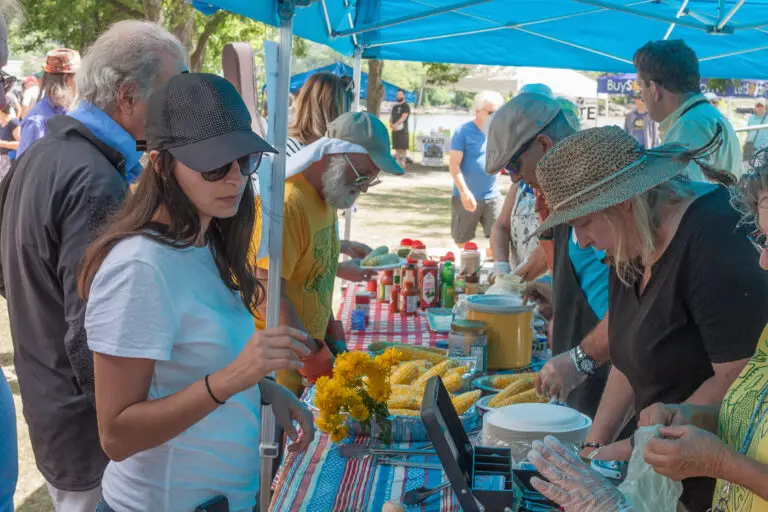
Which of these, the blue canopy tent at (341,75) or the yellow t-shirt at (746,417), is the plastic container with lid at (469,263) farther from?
the yellow t-shirt at (746,417)

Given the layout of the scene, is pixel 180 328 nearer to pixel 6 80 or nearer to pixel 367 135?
pixel 6 80

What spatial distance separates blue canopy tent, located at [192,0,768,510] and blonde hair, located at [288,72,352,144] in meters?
0.33

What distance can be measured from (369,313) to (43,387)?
2140 millimetres

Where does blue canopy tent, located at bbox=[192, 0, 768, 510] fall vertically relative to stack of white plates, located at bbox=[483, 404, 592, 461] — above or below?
above

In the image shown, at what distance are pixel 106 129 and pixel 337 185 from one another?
1.12m

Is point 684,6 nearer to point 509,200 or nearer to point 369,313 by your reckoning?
point 509,200

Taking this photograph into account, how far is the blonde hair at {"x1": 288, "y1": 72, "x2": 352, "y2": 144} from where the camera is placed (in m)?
4.21

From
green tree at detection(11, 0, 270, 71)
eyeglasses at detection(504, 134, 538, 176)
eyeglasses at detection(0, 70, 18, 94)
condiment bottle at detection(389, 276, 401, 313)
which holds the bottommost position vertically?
condiment bottle at detection(389, 276, 401, 313)

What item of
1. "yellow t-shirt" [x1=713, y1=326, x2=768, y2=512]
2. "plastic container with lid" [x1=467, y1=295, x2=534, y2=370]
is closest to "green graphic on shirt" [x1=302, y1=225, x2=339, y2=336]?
"plastic container with lid" [x1=467, y1=295, x2=534, y2=370]

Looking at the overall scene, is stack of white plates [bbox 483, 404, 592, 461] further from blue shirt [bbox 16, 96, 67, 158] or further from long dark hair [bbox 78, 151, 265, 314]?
blue shirt [bbox 16, 96, 67, 158]

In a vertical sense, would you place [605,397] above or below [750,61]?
below

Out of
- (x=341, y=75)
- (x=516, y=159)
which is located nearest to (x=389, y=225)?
(x=341, y=75)

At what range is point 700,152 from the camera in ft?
5.95

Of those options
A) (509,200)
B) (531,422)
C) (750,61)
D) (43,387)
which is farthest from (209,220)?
(750,61)
